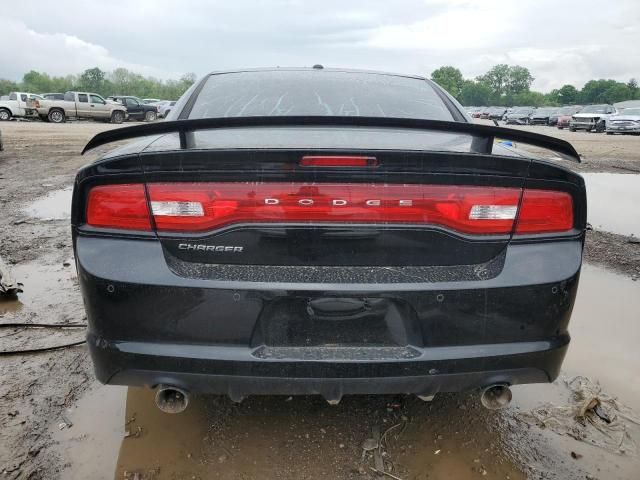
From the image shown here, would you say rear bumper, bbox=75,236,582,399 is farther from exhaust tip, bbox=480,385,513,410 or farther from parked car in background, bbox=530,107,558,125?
parked car in background, bbox=530,107,558,125

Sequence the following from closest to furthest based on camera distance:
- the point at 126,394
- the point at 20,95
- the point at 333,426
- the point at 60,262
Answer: the point at 333,426, the point at 126,394, the point at 60,262, the point at 20,95

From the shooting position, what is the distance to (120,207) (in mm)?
1731

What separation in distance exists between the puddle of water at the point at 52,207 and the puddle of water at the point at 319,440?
14.3 feet

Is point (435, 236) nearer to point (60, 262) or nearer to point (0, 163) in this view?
point (60, 262)

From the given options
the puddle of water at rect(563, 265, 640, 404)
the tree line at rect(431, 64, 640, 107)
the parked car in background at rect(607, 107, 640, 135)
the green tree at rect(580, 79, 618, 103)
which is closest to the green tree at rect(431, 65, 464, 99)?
the tree line at rect(431, 64, 640, 107)

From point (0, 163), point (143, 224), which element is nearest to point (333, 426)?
point (143, 224)

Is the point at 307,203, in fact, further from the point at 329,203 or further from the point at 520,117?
the point at 520,117

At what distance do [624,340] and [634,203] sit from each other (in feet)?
17.0

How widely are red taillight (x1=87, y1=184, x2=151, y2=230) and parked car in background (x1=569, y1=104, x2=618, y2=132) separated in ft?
104

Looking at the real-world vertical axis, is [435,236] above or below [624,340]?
above

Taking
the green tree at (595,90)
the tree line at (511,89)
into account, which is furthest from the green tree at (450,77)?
the green tree at (595,90)

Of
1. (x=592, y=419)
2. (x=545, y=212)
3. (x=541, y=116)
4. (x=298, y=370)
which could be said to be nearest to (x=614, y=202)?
(x=592, y=419)

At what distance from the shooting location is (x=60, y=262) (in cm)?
447

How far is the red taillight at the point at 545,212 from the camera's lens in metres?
1.78
